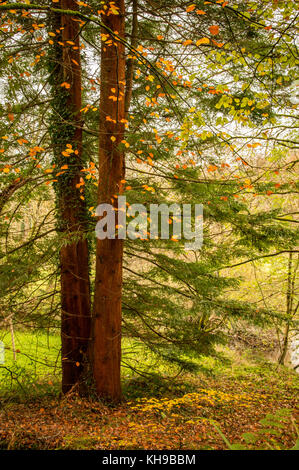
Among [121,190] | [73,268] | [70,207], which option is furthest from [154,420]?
[70,207]

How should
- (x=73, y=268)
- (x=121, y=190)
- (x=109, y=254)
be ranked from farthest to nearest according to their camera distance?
(x=73, y=268) → (x=109, y=254) → (x=121, y=190)

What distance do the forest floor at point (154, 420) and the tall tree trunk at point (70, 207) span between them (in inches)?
27.6

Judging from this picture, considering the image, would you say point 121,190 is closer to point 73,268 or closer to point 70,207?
point 70,207

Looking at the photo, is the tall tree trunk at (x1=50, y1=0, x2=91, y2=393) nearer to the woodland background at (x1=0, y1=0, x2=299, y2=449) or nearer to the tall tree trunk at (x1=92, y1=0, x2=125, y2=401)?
the woodland background at (x1=0, y1=0, x2=299, y2=449)

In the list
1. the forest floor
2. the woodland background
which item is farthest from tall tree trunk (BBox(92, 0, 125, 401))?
the forest floor

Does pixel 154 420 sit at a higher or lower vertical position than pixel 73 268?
lower

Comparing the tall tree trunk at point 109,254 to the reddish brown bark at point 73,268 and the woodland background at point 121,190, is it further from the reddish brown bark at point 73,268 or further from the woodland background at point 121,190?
the reddish brown bark at point 73,268

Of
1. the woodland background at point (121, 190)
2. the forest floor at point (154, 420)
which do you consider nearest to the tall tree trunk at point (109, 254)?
the woodland background at point (121, 190)

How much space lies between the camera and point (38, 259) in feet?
14.2

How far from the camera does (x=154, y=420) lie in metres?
4.11

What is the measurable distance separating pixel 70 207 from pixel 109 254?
122 centimetres

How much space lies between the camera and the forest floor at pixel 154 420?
310 cm

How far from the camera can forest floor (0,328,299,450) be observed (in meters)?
3.10
